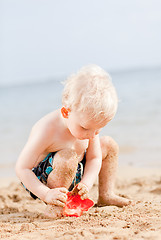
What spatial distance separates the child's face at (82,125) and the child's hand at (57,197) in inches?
13.2

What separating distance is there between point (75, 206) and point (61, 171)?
0.25m

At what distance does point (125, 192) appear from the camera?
2.94m

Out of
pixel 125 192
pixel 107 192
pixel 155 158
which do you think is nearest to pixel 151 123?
pixel 155 158

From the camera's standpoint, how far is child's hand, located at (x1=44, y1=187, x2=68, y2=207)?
1.95m

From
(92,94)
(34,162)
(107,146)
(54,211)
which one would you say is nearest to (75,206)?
(54,211)

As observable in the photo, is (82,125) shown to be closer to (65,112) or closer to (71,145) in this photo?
(65,112)

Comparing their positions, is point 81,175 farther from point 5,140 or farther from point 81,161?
point 5,140

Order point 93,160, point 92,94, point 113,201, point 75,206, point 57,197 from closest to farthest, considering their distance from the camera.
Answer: point 92,94
point 57,197
point 75,206
point 93,160
point 113,201

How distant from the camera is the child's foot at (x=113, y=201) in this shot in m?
2.33

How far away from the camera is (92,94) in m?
1.80

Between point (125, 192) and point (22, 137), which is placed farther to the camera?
point (22, 137)

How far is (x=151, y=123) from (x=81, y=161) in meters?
4.21

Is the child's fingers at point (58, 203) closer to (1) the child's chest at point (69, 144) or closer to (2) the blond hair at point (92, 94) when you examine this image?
(1) the child's chest at point (69, 144)

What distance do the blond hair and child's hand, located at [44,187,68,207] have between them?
0.49 meters
